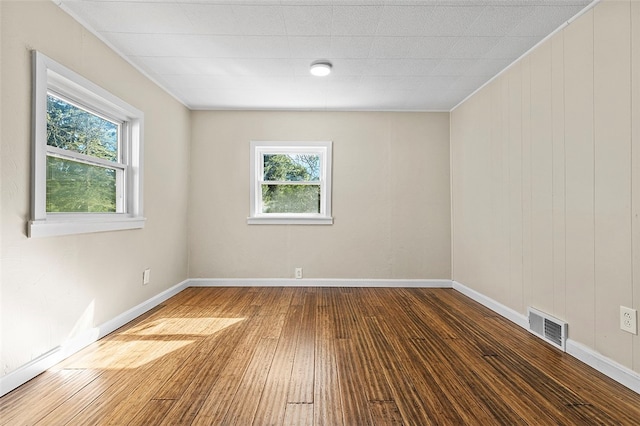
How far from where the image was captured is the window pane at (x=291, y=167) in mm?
4238

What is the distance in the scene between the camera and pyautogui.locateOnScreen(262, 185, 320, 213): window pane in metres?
4.23

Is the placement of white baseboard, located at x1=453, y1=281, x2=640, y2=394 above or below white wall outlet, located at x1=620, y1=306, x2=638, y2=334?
below

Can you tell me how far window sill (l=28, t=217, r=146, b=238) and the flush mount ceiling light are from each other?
2.12 metres

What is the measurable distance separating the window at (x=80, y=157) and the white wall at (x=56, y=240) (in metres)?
0.06

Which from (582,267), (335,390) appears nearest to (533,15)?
(582,267)

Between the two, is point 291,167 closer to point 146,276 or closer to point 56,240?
point 146,276

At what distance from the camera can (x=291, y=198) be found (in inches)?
167

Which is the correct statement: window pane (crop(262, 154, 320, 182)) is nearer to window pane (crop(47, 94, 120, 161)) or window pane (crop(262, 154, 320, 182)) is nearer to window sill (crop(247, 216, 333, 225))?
window sill (crop(247, 216, 333, 225))

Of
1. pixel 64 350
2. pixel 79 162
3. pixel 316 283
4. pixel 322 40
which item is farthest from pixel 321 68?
pixel 64 350

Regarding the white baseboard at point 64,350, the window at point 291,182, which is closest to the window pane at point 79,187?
the white baseboard at point 64,350

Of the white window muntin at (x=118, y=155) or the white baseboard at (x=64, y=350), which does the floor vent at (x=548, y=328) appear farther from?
the white window muntin at (x=118, y=155)

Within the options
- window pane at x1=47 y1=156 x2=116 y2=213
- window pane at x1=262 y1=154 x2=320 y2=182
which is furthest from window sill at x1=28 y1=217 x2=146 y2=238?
window pane at x1=262 y1=154 x2=320 y2=182

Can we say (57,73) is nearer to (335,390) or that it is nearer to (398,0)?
(398,0)

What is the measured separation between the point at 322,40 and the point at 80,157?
1.99 metres
